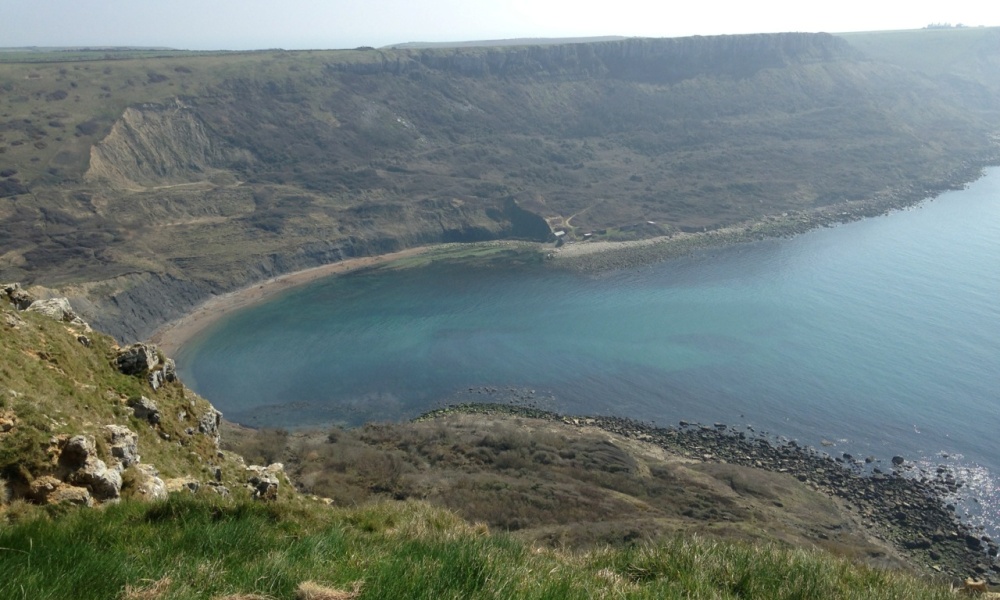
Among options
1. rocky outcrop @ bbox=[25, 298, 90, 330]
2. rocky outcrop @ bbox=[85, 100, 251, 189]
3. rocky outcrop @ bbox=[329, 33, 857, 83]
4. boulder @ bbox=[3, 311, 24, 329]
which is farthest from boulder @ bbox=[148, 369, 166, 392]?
rocky outcrop @ bbox=[329, 33, 857, 83]

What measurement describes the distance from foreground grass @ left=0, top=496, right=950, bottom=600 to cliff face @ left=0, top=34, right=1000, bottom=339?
47299mm

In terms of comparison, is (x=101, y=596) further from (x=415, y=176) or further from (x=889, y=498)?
(x=415, y=176)

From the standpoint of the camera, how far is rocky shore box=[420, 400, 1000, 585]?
25.9 meters

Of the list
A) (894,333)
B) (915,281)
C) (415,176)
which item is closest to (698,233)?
(915,281)

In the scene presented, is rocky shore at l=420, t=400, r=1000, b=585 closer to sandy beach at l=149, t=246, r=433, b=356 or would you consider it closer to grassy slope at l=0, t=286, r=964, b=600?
grassy slope at l=0, t=286, r=964, b=600

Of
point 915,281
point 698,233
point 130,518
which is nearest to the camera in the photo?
point 130,518

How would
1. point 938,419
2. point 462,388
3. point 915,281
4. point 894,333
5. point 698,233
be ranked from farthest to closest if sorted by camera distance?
point 698,233, point 915,281, point 894,333, point 462,388, point 938,419

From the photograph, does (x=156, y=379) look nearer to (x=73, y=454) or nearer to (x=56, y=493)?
(x=73, y=454)

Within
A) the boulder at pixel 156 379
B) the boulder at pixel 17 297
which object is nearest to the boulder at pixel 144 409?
the boulder at pixel 156 379

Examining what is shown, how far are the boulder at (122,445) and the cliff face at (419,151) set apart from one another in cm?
4214

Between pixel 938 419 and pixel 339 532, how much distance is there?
3910cm

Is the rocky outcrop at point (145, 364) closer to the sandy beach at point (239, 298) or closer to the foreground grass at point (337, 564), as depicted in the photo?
the foreground grass at point (337, 564)

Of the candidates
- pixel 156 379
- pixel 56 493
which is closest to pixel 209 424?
pixel 156 379

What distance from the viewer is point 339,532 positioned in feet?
26.2
